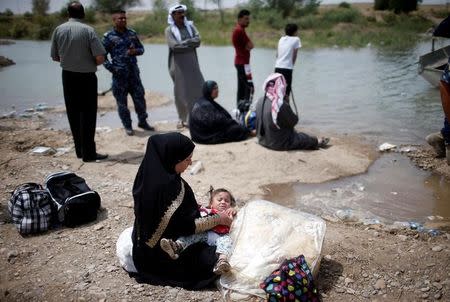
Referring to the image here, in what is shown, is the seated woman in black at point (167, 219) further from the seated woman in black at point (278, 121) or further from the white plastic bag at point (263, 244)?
the seated woman in black at point (278, 121)

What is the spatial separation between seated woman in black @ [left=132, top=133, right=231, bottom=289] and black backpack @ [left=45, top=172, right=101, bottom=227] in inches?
44.2

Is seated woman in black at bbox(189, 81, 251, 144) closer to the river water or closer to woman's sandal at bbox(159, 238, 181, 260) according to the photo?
the river water

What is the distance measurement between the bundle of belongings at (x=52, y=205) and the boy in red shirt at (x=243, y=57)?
3562 mm

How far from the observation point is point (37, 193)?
352cm

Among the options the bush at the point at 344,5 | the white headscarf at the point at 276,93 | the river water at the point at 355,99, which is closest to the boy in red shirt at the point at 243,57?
the white headscarf at the point at 276,93

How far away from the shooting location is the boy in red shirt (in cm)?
686

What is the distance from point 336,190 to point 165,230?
2.70m

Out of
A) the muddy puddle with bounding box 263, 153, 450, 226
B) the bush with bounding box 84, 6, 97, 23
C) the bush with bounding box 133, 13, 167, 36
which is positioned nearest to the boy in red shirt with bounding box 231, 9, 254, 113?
the muddy puddle with bounding box 263, 153, 450, 226

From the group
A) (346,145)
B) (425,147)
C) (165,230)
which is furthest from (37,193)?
(425,147)

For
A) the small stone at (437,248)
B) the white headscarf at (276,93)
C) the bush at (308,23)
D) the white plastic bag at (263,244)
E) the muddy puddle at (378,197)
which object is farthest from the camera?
the bush at (308,23)

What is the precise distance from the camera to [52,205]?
357cm

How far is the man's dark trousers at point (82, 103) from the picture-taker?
16.5 feet

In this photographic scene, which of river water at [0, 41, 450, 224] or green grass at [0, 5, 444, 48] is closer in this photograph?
river water at [0, 41, 450, 224]

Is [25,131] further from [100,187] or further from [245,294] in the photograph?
[245,294]
